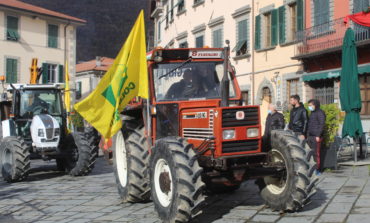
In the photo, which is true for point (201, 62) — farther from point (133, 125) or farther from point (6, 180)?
point (6, 180)

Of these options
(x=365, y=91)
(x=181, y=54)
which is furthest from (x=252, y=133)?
(x=365, y=91)

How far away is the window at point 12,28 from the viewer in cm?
3478

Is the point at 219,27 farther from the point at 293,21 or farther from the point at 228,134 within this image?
the point at 228,134

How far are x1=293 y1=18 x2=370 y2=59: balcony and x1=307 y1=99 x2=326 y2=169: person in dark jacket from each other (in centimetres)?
689

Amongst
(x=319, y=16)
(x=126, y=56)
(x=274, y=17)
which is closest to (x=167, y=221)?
(x=126, y=56)

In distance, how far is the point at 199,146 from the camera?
622 centimetres

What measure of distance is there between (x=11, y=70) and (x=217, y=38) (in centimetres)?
1687

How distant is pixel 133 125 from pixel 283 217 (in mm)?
2726

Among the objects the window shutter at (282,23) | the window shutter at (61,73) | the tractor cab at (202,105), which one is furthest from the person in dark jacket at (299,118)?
the window shutter at (61,73)

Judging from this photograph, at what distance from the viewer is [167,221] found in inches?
224

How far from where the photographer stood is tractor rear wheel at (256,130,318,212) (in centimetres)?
584

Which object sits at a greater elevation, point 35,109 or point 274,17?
point 274,17

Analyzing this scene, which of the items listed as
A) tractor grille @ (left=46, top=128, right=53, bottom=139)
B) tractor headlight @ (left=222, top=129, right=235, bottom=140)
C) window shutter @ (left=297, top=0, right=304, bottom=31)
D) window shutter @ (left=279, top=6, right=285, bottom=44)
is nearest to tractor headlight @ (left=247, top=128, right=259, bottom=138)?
tractor headlight @ (left=222, top=129, right=235, bottom=140)

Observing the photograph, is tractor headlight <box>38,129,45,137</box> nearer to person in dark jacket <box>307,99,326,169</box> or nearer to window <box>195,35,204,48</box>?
person in dark jacket <box>307,99,326,169</box>
